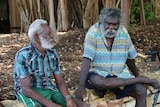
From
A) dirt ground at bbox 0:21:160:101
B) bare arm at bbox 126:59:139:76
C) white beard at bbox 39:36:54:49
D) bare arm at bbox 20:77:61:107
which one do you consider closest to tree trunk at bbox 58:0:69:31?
dirt ground at bbox 0:21:160:101

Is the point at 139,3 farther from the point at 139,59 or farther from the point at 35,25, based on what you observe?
the point at 35,25

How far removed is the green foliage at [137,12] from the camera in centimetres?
1013

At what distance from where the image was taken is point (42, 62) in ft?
9.92

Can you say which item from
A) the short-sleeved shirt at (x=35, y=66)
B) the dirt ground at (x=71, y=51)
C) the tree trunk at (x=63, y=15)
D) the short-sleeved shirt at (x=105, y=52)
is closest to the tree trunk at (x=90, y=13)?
the dirt ground at (x=71, y=51)

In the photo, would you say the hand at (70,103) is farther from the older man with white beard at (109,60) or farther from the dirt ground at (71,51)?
the dirt ground at (71,51)

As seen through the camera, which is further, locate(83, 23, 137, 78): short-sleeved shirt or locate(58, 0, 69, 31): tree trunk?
locate(58, 0, 69, 31): tree trunk

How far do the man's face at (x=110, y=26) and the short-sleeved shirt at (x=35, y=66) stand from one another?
585mm

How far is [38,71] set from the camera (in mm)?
3008

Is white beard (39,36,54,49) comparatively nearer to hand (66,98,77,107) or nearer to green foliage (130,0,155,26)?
hand (66,98,77,107)

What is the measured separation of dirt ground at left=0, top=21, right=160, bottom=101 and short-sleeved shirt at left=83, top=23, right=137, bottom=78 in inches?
44.9

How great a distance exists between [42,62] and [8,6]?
7173 millimetres

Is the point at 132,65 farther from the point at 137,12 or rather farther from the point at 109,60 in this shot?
the point at 137,12

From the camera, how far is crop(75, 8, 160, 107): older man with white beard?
3.24m

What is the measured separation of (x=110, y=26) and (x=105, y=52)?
11.3 inches
